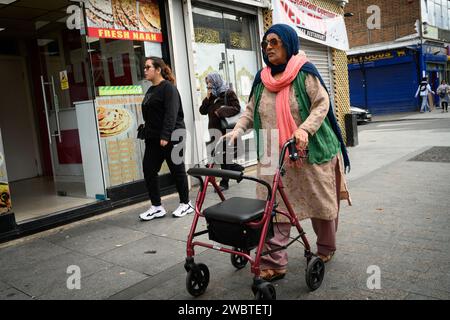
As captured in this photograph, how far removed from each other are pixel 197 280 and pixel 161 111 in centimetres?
259

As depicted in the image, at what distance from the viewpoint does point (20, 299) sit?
3.34 metres

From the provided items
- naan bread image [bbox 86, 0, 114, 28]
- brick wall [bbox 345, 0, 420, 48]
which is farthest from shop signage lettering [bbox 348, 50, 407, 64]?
naan bread image [bbox 86, 0, 114, 28]

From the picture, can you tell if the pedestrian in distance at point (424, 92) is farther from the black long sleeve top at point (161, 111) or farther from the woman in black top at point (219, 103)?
the black long sleeve top at point (161, 111)

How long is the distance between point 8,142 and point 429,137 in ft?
35.6

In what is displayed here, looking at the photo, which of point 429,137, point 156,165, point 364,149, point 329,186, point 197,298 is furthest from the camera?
point 429,137

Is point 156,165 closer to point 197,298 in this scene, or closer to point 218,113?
point 218,113

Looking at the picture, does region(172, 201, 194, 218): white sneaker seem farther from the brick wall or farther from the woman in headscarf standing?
the brick wall

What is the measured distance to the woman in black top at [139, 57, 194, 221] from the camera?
201 inches

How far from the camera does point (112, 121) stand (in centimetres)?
614

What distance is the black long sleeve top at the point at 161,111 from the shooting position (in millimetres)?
5082

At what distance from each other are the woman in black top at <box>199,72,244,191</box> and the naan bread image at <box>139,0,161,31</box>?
49.4 inches

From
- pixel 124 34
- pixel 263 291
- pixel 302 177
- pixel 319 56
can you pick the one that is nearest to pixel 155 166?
pixel 124 34
